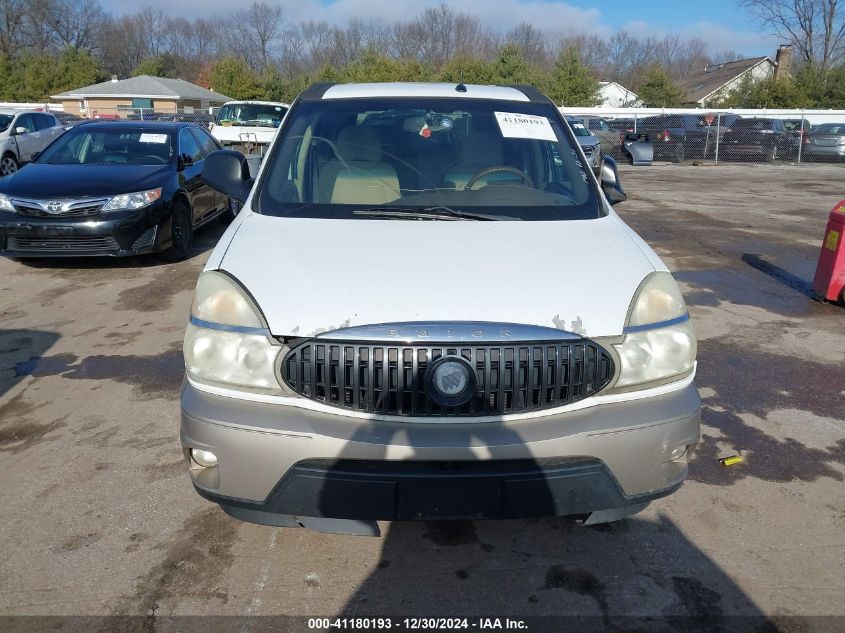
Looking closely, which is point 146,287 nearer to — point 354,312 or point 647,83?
point 354,312

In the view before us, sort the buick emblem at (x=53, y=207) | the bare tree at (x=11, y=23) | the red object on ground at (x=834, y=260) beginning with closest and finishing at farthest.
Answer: the red object on ground at (x=834, y=260) → the buick emblem at (x=53, y=207) → the bare tree at (x=11, y=23)

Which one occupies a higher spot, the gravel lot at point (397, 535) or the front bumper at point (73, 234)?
the front bumper at point (73, 234)

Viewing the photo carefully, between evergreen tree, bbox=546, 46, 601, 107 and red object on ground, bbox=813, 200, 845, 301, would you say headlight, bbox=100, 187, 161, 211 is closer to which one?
red object on ground, bbox=813, 200, 845, 301

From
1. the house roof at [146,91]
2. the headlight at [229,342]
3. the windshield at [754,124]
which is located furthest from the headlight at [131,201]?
the house roof at [146,91]

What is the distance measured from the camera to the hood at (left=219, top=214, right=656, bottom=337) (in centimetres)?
254

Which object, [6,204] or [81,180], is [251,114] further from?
[6,204]

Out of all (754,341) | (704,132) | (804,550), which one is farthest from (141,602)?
(704,132)

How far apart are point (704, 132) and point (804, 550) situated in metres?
28.0

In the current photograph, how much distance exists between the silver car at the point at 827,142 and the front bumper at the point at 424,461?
29.0 m

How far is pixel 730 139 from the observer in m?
28.0

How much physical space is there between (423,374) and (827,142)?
96.6 feet

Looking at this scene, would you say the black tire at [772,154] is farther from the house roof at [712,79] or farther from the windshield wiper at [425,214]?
the house roof at [712,79]

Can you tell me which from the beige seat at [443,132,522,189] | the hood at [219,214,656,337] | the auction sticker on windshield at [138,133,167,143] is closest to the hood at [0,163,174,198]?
the auction sticker on windshield at [138,133,167,143]

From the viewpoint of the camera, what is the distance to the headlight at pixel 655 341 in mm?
2615
